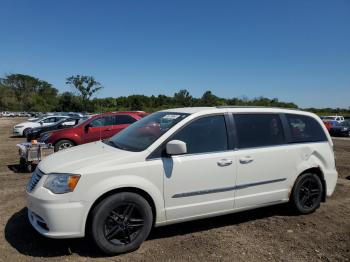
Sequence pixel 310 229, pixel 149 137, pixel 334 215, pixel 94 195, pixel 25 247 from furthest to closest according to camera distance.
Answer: pixel 334 215 → pixel 310 229 → pixel 149 137 → pixel 25 247 → pixel 94 195

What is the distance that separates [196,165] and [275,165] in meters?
1.39

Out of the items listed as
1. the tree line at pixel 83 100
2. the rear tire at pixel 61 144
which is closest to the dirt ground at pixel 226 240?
the rear tire at pixel 61 144

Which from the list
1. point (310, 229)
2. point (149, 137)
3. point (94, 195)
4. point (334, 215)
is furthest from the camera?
point (334, 215)

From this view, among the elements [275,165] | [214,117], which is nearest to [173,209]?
[214,117]

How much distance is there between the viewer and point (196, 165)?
436 centimetres

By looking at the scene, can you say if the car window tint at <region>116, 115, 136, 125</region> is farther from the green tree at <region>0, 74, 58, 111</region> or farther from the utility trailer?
the green tree at <region>0, 74, 58, 111</region>

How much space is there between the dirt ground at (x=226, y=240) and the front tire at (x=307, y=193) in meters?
0.15

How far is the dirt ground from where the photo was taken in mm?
3994

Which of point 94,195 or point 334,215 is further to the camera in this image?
point 334,215

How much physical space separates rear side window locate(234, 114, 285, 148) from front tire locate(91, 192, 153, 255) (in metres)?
1.70

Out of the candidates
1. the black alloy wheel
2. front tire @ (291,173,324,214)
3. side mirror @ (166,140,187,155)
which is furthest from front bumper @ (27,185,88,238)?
front tire @ (291,173,324,214)

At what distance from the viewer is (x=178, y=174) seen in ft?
13.9

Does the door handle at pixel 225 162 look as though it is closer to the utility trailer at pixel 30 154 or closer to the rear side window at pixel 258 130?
the rear side window at pixel 258 130

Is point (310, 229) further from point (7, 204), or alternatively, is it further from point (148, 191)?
point (7, 204)
